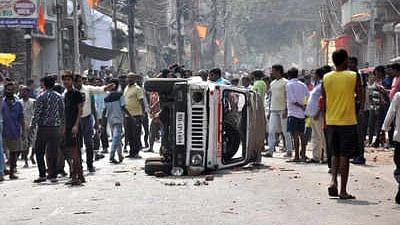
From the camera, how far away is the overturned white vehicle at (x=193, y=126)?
45.4 ft

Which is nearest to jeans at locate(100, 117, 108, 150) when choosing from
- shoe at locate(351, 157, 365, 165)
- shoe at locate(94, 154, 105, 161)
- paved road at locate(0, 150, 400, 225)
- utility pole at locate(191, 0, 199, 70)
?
shoe at locate(94, 154, 105, 161)

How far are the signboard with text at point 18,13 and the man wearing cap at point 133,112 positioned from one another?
13371 millimetres

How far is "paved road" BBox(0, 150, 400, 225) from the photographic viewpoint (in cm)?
960

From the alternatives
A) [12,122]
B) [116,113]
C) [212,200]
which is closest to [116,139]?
[116,113]

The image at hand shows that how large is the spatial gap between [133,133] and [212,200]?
777cm

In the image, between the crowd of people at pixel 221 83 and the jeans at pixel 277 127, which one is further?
the jeans at pixel 277 127

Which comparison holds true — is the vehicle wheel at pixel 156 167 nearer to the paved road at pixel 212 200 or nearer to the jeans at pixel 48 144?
the paved road at pixel 212 200

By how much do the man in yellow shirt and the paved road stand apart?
456 millimetres

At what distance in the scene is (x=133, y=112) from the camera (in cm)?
1873

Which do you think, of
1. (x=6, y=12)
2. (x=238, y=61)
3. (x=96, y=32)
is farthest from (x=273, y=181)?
(x=238, y=61)

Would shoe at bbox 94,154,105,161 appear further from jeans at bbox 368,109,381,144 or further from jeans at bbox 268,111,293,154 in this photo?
jeans at bbox 368,109,381,144

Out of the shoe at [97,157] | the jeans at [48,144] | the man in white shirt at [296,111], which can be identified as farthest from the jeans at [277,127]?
the jeans at [48,144]

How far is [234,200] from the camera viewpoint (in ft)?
35.9

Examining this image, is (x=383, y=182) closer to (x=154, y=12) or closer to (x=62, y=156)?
(x=62, y=156)
